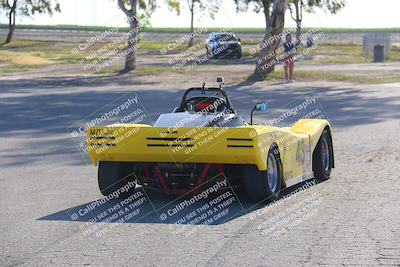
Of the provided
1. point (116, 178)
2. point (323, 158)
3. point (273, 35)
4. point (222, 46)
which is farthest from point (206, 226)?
point (222, 46)

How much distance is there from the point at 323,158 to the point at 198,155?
2.77m

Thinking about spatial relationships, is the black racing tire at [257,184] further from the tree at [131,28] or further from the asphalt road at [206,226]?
the tree at [131,28]

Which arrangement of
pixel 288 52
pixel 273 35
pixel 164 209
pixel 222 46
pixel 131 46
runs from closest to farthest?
pixel 164 209, pixel 288 52, pixel 273 35, pixel 131 46, pixel 222 46

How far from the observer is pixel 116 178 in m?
11.2

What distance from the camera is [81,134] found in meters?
19.4

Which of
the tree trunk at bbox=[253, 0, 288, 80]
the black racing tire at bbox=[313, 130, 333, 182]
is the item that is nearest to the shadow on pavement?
the black racing tire at bbox=[313, 130, 333, 182]

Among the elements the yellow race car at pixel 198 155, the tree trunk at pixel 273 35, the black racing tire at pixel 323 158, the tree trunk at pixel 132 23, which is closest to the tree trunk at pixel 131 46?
the tree trunk at pixel 132 23

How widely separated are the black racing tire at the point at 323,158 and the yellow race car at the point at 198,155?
77cm

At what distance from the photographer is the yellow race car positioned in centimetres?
1038

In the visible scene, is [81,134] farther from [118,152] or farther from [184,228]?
[184,228]

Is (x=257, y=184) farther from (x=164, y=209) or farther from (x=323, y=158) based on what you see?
(x=323, y=158)

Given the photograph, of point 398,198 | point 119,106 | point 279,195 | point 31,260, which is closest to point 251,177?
point 279,195

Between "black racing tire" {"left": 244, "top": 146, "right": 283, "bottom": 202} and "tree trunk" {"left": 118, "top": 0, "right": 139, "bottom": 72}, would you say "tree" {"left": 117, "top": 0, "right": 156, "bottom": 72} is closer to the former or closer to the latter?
"tree trunk" {"left": 118, "top": 0, "right": 139, "bottom": 72}

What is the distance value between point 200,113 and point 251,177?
4.72 feet
